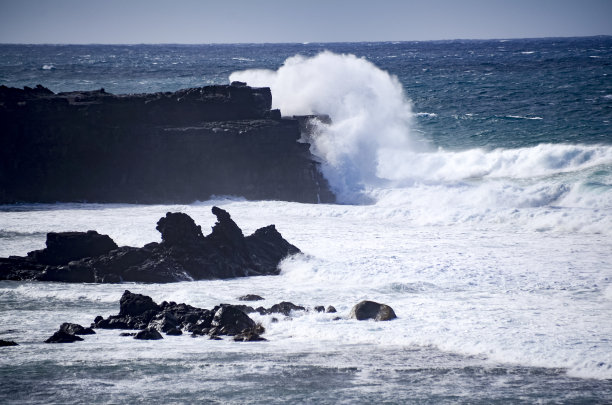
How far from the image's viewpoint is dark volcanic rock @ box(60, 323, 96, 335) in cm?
1444

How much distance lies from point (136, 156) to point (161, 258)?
10982mm

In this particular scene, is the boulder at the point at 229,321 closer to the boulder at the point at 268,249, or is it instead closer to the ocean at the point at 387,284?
the ocean at the point at 387,284

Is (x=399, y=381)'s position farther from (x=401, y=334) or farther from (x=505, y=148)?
(x=505, y=148)

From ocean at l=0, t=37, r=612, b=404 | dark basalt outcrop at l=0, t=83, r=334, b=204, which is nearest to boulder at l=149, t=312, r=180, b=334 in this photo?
ocean at l=0, t=37, r=612, b=404

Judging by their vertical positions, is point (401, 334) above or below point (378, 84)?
below

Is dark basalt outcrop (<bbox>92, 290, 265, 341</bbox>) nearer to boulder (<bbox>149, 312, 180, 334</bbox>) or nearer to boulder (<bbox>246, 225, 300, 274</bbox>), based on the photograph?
boulder (<bbox>149, 312, 180, 334</bbox>)

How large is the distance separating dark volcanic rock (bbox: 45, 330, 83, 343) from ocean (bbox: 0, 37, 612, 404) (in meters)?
0.32

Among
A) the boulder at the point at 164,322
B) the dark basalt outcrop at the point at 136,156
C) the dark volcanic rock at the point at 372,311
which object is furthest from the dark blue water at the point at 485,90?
the boulder at the point at 164,322

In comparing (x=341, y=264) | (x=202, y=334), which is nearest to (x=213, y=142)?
(x=341, y=264)

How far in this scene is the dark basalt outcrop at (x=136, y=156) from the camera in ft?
94.6

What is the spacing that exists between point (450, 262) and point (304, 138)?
49.0 feet

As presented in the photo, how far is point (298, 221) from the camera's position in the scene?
24922 millimetres

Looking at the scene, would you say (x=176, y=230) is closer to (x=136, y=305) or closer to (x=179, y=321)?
(x=136, y=305)

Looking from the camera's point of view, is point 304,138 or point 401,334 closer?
point 401,334
